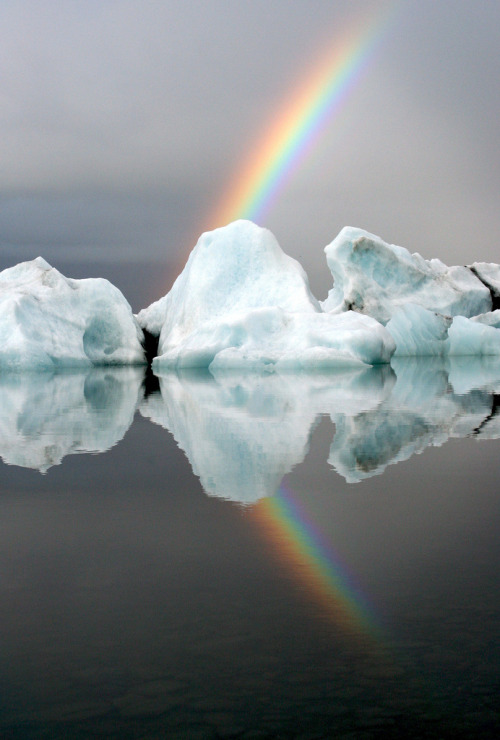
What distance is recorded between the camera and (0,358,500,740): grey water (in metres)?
1.76

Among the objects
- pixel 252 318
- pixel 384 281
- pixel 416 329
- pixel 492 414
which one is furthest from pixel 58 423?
pixel 384 281

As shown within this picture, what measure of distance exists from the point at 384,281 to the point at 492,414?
25.4 m

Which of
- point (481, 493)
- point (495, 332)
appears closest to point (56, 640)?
point (481, 493)

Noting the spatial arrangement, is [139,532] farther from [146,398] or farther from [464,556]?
[146,398]

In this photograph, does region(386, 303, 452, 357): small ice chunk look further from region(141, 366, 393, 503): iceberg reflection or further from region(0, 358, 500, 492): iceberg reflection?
region(0, 358, 500, 492): iceberg reflection

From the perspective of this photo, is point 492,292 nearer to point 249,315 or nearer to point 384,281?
point 384,281

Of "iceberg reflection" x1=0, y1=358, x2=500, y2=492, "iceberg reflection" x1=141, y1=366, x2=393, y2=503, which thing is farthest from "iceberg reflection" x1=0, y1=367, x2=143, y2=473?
"iceberg reflection" x1=141, y1=366, x2=393, y2=503

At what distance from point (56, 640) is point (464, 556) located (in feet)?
5.09

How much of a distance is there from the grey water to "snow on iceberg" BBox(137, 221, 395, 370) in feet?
51.3

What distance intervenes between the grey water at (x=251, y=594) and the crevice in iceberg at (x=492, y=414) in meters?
1.25

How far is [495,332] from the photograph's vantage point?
104 feet

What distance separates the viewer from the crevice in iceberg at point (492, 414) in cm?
699

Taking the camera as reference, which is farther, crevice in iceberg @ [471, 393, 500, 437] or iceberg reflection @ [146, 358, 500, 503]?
crevice in iceberg @ [471, 393, 500, 437]


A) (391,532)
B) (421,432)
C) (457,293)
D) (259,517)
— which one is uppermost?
(457,293)
